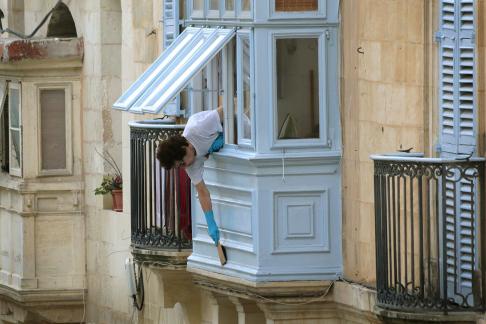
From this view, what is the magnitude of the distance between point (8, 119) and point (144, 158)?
612cm

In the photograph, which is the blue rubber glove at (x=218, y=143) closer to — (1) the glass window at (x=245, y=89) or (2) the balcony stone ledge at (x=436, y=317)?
(1) the glass window at (x=245, y=89)

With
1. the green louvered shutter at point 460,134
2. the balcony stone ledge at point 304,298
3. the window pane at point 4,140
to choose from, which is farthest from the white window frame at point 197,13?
the window pane at point 4,140

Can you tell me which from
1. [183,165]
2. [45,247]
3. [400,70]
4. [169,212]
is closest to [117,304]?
[45,247]

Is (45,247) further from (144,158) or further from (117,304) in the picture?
(144,158)

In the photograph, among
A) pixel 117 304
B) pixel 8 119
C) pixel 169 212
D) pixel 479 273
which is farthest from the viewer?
pixel 8 119

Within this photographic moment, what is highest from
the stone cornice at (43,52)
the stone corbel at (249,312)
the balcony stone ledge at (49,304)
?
the stone cornice at (43,52)

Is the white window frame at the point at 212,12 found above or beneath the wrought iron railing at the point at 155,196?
above

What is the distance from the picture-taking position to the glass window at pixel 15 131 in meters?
30.7

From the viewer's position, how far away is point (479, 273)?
20.3m

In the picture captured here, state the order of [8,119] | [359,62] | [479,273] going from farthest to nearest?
[8,119]
[359,62]
[479,273]

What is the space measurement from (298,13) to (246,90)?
81 centimetres

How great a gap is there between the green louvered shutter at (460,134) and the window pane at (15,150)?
1083 centimetres

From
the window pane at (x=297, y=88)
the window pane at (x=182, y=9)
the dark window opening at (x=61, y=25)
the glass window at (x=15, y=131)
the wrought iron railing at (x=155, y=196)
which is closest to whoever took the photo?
the window pane at (x=297, y=88)

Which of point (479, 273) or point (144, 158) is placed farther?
point (144, 158)
